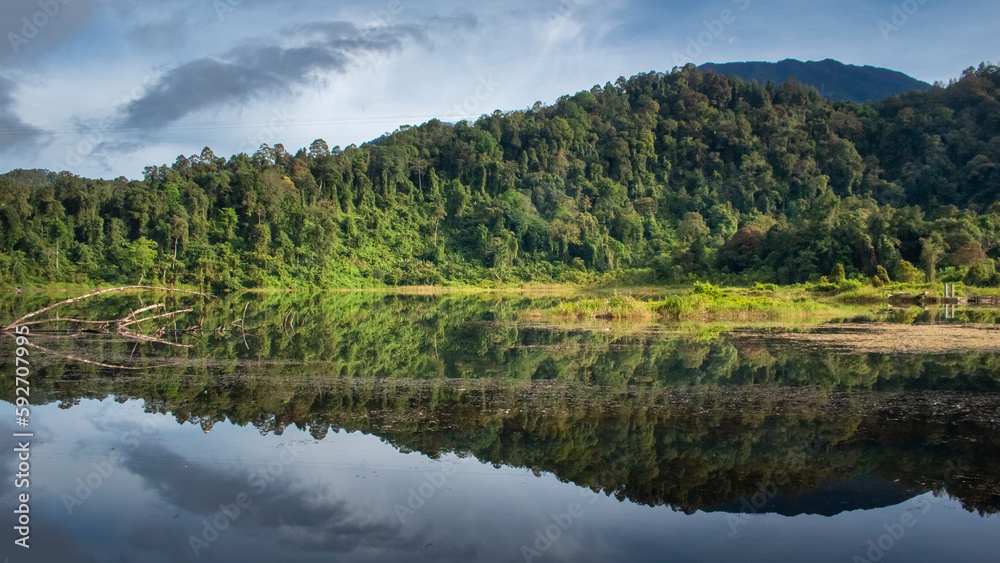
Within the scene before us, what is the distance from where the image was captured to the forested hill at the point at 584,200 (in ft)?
158

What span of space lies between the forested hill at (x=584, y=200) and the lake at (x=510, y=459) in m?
32.3

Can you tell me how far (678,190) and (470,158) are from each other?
27.3 m

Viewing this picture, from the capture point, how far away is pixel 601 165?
94.2 m

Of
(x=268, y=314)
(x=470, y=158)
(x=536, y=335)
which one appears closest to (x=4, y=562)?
(x=536, y=335)

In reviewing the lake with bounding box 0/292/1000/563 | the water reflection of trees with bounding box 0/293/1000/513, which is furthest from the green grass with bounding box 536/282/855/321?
the lake with bounding box 0/292/1000/563

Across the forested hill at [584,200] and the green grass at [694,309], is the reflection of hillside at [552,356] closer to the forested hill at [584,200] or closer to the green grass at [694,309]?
the green grass at [694,309]

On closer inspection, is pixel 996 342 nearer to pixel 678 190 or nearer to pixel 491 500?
pixel 491 500

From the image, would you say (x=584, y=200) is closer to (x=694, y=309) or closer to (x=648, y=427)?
(x=694, y=309)

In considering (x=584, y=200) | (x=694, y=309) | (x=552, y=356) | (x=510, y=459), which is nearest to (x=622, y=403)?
(x=510, y=459)

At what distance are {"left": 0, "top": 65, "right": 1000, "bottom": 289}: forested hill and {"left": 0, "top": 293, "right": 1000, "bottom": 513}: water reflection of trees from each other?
2987cm

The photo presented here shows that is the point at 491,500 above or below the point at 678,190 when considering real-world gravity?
below

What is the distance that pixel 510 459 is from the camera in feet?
24.1

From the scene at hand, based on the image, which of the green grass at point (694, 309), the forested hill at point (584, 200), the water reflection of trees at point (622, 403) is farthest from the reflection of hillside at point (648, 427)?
the forested hill at point (584, 200)

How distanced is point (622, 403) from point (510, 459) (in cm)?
285
